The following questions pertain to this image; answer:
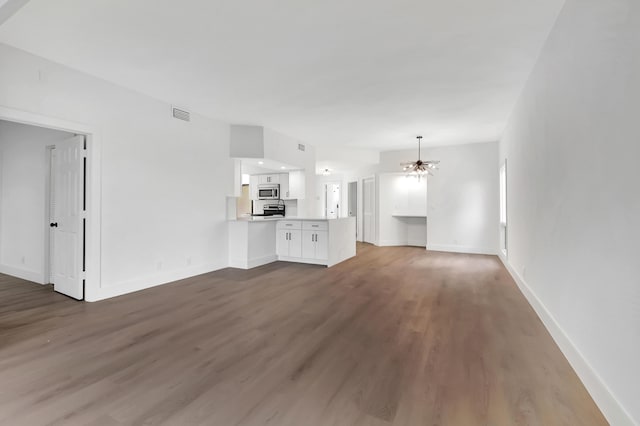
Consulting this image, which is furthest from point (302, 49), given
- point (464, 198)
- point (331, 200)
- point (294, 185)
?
point (331, 200)

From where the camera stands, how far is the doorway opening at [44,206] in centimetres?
386

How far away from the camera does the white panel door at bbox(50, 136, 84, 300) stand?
3.83m

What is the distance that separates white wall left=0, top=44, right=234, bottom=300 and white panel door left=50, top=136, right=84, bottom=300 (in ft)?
0.88

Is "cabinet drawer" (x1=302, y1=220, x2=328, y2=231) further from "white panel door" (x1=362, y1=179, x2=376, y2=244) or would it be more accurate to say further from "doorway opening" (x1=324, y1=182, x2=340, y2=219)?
→ "doorway opening" (x1=324, y1=182, x2=340, y2=219)

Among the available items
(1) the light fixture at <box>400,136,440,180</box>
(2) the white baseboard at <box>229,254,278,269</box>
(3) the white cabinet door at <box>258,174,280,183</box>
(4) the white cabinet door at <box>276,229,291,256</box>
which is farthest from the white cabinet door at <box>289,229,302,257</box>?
(1) the light fixture at <box>400,136,440,180</box>

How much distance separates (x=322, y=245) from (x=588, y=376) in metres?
4.53

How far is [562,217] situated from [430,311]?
5.48ft

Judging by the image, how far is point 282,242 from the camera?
6.60m

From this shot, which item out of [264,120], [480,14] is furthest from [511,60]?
[264,120]

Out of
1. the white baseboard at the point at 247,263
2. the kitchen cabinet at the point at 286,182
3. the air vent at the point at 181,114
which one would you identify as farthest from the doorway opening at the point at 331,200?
the air vent at the point at 181,114

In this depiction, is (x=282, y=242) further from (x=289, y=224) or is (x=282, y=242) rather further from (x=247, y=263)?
(x=247, y=263)

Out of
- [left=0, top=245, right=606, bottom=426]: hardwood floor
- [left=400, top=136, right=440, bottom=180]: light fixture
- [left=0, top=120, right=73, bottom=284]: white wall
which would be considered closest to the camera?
[left=0, top=245, right=606, bottom=426]: hardwood floor

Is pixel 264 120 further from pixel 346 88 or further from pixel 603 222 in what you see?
pixel 603 222

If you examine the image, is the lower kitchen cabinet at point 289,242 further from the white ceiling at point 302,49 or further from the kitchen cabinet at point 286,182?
the white ceiling at point 302,49
